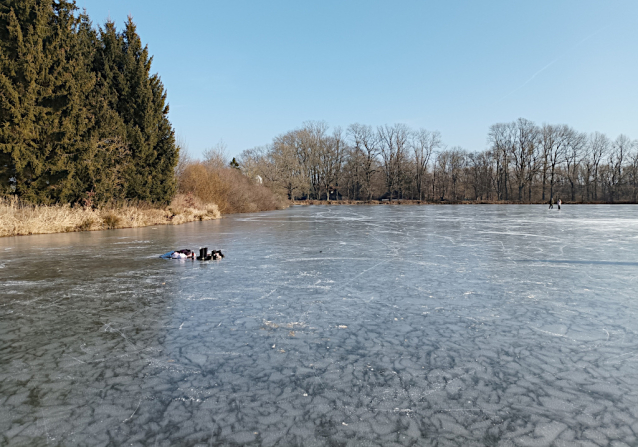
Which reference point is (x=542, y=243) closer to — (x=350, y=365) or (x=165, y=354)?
(x=350, y=365)

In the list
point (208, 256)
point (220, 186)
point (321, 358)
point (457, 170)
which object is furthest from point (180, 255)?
point (457, 170)

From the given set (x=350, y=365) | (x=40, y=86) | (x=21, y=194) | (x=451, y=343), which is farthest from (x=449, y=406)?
(x=40, y=86)

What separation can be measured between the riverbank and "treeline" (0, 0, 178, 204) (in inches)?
21.7

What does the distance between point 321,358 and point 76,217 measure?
52.6 feet

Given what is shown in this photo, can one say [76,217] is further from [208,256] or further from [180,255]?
[208,256]

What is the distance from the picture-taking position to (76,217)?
1585cm

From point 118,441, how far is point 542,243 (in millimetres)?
11548

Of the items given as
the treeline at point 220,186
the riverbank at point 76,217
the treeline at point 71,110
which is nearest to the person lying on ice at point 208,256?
the riverbank at point 76,217

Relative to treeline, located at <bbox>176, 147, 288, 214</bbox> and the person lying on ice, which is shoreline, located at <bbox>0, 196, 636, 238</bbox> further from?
the person lying on ice

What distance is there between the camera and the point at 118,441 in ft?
A: 6.58

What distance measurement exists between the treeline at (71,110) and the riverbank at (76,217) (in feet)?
1.81

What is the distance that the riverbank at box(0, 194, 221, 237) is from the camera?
13930 millimetres

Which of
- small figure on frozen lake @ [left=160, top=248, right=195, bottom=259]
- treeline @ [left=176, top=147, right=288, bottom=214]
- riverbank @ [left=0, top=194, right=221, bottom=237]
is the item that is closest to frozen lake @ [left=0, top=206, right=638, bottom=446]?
small figure on frozen lake @ [left=160, top=248, right=195, bottom=259]

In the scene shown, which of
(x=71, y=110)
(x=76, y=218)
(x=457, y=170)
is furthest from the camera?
(x=457, y=170)
